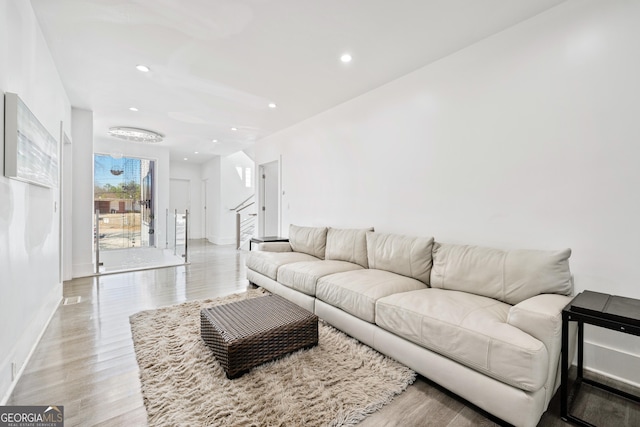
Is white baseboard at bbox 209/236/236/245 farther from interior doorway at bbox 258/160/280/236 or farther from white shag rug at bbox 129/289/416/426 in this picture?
white shag rug at bbox 129/289/416/426

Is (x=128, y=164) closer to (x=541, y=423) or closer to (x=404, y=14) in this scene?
(x=404, y=14)

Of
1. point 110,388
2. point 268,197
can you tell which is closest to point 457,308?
point 110,388

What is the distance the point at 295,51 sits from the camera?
2.71m

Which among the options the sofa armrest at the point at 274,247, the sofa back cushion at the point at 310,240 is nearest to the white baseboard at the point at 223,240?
the sofa armrest at the point at 274,247

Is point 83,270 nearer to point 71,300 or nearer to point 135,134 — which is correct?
point 71,300

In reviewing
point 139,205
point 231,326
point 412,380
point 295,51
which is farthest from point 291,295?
point 139,205

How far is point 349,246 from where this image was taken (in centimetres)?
336

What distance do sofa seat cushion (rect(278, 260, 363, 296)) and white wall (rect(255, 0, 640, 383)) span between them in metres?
0.76

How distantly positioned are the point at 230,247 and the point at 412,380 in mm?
6587

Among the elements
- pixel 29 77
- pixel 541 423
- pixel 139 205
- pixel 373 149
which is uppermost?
pixel 29 77

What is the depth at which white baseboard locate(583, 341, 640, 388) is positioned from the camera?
5.98 feet

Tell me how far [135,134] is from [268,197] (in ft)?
9.18

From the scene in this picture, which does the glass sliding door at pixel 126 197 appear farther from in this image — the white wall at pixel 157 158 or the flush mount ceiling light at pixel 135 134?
the flush mount ceiling light at pixel 135 134

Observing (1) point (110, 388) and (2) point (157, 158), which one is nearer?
(1) point (110, 388)
